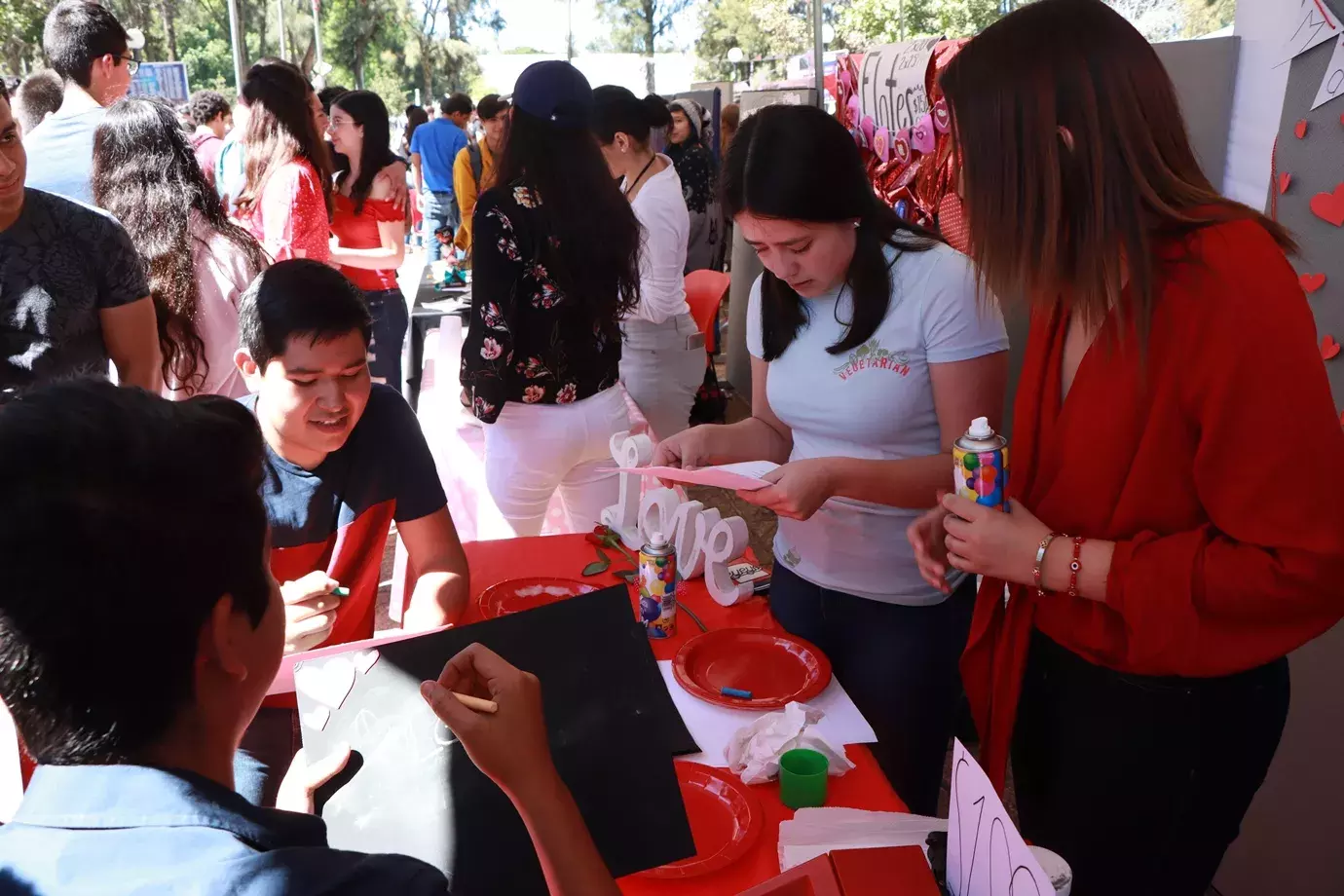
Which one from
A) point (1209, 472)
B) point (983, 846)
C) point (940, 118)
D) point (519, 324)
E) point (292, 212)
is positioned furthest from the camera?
point (292, 212)

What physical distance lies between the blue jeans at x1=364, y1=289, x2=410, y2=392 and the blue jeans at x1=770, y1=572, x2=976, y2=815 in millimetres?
3251

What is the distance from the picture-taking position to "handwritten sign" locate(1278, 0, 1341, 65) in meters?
1.74

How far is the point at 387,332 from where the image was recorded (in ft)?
14.8

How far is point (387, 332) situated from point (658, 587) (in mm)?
3214

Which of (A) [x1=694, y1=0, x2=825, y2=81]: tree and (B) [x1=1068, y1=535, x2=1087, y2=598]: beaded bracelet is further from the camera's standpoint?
(A) [x1=694, y1=0, x2=825, y2=81]: tree

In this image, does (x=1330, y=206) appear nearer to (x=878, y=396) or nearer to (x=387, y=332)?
(x=878, y=396)

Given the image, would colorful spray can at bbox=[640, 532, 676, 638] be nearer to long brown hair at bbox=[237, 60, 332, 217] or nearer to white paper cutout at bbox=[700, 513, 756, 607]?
white paper cutout at bbox=[700, 513, 756, 607]

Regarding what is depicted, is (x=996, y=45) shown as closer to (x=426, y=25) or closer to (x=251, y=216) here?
(x=251, y=216)

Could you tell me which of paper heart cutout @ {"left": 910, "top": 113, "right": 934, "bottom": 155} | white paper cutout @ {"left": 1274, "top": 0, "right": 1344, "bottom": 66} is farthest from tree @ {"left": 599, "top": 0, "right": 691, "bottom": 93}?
white paper cutout @ {"left": 1274, "top": 0, "right": 1344, "bottom": 66}

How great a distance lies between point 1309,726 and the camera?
192cm

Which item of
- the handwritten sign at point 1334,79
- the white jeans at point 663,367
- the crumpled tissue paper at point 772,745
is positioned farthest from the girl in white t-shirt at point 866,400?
the white jeans at point 663,367

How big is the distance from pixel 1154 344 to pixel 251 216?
3.59 m

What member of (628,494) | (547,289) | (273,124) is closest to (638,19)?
(273,124)

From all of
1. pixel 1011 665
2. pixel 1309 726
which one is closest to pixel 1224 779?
pixel 1011 665
